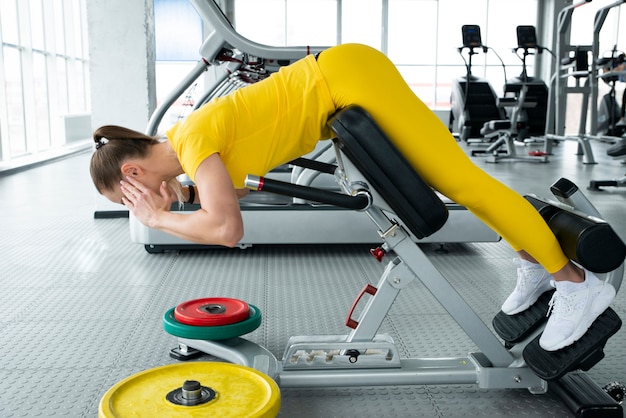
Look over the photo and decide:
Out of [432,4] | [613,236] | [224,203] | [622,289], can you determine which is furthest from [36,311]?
[432,4]

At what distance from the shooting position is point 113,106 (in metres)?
4.65

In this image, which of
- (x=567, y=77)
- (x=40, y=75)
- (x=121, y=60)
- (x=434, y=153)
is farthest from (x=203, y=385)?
(x=40, y=75)

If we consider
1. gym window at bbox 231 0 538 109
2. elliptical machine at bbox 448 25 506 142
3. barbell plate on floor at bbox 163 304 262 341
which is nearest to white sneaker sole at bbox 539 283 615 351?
barbell plate on floor at bbox 163 304 262 341

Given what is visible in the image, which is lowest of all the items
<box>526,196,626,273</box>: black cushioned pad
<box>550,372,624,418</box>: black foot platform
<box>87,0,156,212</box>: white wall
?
<box>550,372,624,418</box>: black foot platform

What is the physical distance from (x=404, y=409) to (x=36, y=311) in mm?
1704

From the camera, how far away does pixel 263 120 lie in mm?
1628

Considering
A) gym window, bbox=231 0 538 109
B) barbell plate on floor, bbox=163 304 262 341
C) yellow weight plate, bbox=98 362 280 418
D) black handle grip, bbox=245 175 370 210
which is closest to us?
yellow weight plate, bbox=98 362 280 418

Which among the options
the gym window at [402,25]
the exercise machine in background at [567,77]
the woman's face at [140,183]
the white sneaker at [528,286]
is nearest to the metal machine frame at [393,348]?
the white sneaker at [528,286]

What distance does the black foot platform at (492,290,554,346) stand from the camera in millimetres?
1883

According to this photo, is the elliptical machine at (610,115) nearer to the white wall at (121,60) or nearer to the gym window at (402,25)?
the gym window at (402,25)

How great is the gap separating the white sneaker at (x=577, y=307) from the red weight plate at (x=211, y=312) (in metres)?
1.00

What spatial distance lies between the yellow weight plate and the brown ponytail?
1.78ft

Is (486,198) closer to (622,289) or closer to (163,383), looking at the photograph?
(163,383)

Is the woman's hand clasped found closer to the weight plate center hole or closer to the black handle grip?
the black handle grip
